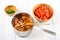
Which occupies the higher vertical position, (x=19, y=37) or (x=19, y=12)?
(x=19, y=12)

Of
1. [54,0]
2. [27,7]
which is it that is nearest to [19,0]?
[27,7]

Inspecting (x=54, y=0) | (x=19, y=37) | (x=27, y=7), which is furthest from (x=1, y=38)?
(x=54, y=0)

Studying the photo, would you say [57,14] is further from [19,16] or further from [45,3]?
[19,16]

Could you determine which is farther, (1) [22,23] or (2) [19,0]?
(2) [19,0]

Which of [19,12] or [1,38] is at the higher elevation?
[19,12]

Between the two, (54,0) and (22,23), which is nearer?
(22,23)

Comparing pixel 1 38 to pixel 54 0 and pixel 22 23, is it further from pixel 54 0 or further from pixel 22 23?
pixel 54 0
